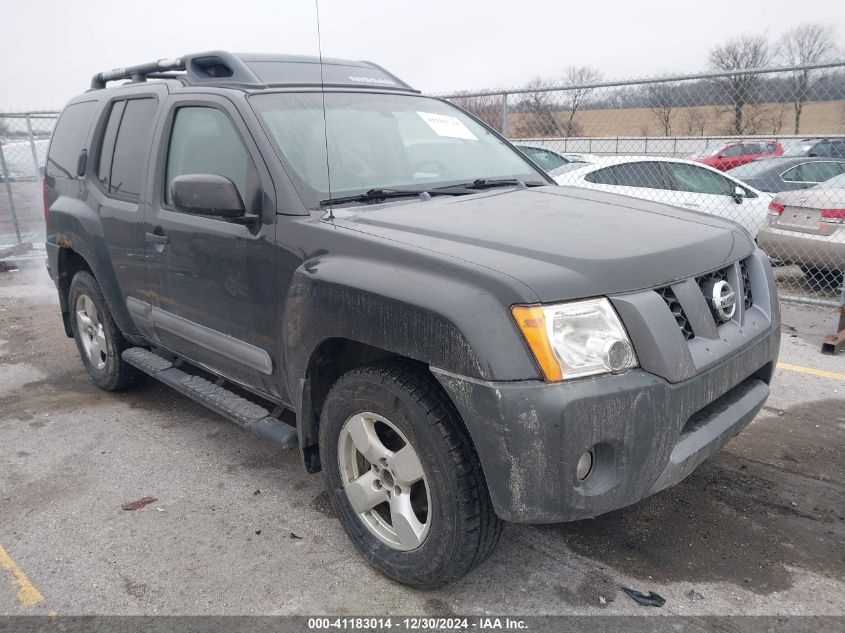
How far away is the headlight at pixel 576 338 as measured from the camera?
6.78ft

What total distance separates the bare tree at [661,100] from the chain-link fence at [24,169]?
23.3 ft

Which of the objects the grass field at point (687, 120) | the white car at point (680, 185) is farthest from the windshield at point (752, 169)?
the white car at point (680, 185)

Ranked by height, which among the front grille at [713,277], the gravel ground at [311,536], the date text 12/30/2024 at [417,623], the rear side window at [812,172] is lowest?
the gravel ground at [311,536]

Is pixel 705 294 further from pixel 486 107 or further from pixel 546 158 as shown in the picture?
pixel 546 158

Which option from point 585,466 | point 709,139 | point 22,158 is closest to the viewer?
point 585,466

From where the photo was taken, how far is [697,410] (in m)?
2.31

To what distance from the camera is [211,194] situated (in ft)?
9.31

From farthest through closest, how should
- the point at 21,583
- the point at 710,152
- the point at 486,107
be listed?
the point at 710,152 → the point at 486,107 → the point at 21,583

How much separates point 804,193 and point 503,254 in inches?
243

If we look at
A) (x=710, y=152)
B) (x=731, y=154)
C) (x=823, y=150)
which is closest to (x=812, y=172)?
(x=710, y=152)

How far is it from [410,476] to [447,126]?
2.10 m

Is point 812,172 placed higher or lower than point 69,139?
lower

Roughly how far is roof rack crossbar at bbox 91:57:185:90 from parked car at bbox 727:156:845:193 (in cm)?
799

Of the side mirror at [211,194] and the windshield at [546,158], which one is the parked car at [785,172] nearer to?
the windshield at [546,158]
